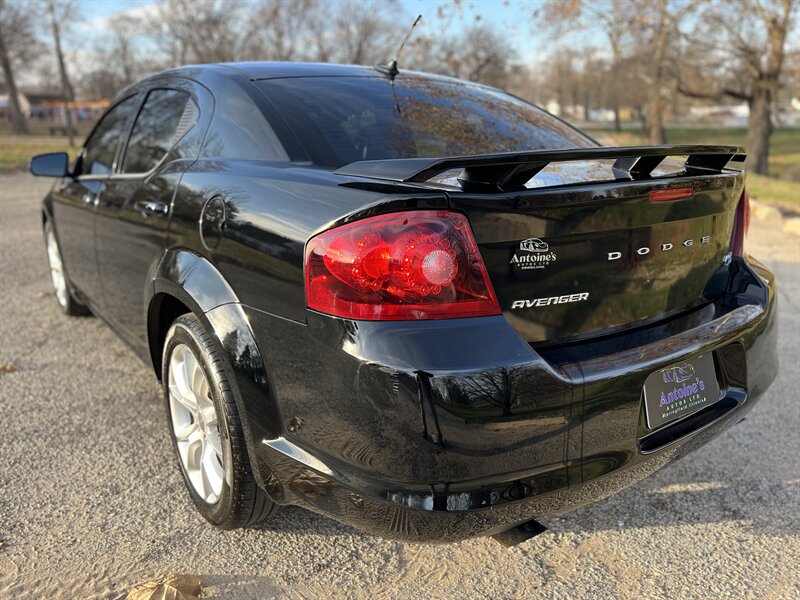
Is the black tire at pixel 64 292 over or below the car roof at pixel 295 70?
below

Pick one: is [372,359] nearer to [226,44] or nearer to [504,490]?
[504,490]

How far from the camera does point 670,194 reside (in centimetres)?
200

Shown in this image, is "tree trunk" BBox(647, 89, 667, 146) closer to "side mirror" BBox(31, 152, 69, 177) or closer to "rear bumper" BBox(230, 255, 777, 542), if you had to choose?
"side mirror" BBox(31, 152, 69, 177)

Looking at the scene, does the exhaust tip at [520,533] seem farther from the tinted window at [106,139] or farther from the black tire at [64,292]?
the black tire at [64,292]

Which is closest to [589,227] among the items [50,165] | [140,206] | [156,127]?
[140,206]

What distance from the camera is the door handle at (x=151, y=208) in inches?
104

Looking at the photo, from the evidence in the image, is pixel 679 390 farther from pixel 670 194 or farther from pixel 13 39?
pixel 13 39

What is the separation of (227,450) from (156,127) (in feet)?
5.86

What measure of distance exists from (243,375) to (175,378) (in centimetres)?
67

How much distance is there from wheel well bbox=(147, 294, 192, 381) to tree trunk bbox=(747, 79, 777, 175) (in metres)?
21.4

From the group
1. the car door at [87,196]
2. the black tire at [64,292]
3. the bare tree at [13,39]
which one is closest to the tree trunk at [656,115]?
the black tire at [64,292]

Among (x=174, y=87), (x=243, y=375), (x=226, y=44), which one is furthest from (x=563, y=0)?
(x=243, y=375)

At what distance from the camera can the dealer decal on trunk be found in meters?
1.76

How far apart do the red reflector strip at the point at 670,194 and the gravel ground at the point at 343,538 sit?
1189 millimetres
